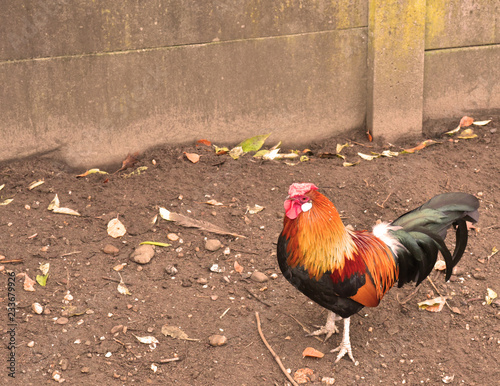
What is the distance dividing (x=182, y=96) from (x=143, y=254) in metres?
1.46

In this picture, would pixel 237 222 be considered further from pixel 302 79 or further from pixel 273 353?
pixel 302 79

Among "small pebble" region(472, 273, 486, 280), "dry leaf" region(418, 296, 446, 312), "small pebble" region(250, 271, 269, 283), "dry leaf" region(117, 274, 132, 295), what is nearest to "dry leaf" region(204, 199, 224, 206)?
"small pebble" region(250, 271, 269, 283)

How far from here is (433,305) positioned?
359 cm

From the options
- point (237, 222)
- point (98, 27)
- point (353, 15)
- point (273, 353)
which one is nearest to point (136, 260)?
point (237, 222)

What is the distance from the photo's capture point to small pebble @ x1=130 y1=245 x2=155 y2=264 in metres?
3.77

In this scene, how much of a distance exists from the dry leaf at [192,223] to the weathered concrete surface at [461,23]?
2531 millimetres

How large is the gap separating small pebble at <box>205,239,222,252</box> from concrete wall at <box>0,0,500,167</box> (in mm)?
1177

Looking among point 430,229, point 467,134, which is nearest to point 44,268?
point 430,229

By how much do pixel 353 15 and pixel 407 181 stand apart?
4.84ft

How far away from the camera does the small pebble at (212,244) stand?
391 cm

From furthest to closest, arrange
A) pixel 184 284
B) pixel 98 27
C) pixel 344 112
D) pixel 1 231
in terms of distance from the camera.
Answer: pixel 344 112, pixel 98 27, pixel 1 231, pixel 184 284

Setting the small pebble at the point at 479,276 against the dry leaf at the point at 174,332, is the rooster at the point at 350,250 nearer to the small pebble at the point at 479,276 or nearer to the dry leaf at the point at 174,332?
the small pebble at the point at 479,276

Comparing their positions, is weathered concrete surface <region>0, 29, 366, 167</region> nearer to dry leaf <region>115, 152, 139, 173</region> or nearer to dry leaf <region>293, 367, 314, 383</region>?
dry leaf <region>115, 152, 139, 173</region>

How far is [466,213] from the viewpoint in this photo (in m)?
3.22
